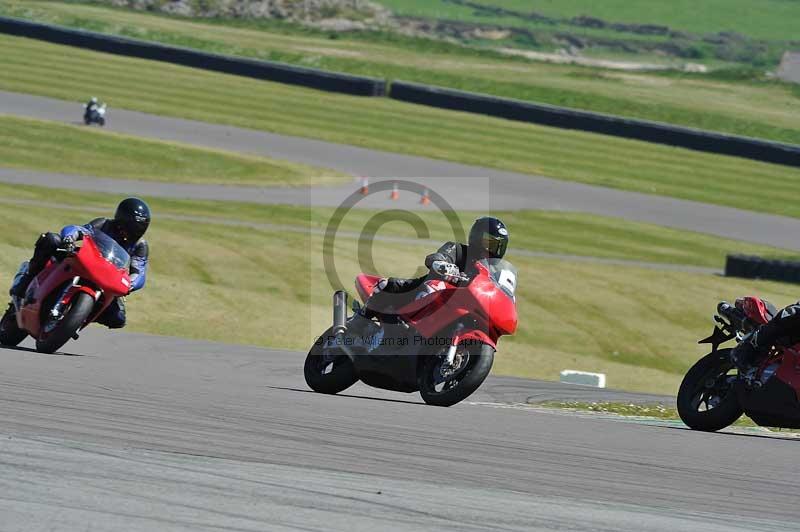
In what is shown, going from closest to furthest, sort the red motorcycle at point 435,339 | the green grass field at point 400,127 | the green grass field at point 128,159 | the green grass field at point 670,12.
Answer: the red motorcycle at point 435,339
the green grass field at point 128,159
the green grass field at point 400,127
the green grass field at point 670,12

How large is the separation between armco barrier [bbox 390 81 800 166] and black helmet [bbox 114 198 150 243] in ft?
116

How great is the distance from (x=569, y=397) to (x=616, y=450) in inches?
207

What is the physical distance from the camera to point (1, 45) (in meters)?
51.8

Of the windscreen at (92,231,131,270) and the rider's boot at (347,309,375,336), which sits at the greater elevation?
A: the rider's boot at (347,309,375,336)

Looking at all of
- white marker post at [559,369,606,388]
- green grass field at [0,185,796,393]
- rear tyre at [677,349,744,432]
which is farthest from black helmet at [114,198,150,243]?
white marker post at [559,369,606,388]

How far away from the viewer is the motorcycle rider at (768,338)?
9.23 metres

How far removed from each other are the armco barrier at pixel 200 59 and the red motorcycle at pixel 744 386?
1637 inches

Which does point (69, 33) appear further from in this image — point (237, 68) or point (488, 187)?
point (488, 187)

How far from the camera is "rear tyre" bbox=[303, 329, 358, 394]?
10617mm

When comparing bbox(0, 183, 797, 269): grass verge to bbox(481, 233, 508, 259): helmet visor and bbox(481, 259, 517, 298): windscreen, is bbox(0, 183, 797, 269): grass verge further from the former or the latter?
bbox(481, 259, 517, 298): windscreen

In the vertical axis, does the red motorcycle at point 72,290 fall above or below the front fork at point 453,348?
below

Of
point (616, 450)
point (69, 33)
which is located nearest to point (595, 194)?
point (69, 33)

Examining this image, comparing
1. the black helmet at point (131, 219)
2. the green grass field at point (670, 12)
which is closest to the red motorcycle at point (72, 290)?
the black helmet at point (131, 219)

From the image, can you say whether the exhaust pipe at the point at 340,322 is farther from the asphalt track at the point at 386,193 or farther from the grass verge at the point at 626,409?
the asphalt track at the point at 386,193
